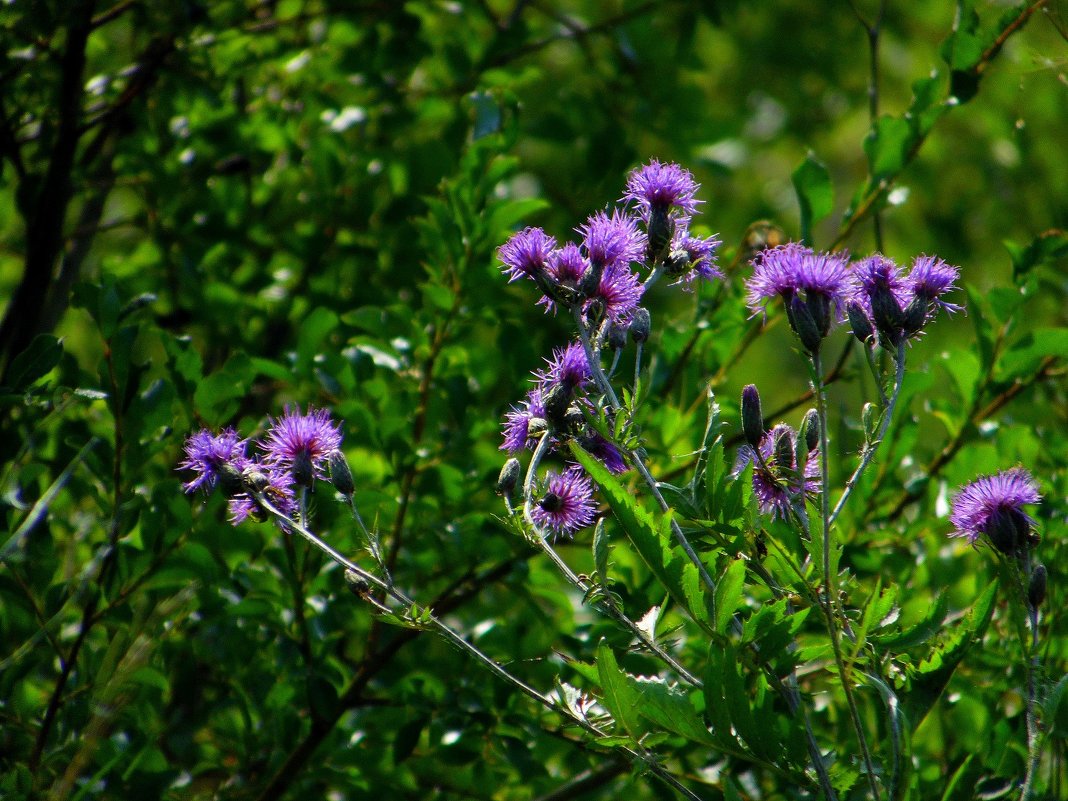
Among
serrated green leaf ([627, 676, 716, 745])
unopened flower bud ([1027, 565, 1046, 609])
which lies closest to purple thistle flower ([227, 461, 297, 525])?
serrated green leaf ([627, 676, 716, 745])

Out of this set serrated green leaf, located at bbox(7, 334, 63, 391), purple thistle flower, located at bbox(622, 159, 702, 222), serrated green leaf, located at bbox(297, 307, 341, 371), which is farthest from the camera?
serrated green leaf, located at bbox(297, 307, 341, 371)

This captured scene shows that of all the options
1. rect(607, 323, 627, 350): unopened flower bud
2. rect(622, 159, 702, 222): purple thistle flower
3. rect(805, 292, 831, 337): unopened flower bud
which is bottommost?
rect(607, 323, 627, 350): unopened flower bud

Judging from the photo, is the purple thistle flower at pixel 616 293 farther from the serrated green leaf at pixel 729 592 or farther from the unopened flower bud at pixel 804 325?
the serrated green leaf at pixel 729 592

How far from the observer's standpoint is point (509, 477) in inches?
63.2

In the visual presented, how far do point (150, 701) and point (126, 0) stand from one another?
1.53m

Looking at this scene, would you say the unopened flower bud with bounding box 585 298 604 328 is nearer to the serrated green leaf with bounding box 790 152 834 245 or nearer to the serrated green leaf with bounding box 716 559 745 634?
the serrated green leaf with bounding box 716 559 745 634

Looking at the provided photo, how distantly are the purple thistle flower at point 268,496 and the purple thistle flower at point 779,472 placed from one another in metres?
0.70

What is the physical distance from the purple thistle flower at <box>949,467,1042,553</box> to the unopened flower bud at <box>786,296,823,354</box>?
32 centimetres

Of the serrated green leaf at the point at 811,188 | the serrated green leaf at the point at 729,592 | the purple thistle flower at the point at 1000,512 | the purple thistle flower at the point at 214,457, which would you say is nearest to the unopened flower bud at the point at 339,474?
A: the purple thistle flower at the point at 214,457

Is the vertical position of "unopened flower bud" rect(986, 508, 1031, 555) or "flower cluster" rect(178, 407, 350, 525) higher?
"flower cluster" rect(178, 407, 350, 525)

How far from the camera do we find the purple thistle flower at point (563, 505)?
167cm

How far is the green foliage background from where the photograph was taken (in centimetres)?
197

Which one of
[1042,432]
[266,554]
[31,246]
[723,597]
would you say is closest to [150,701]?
[266,554]

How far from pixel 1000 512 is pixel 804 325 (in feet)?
1.24
